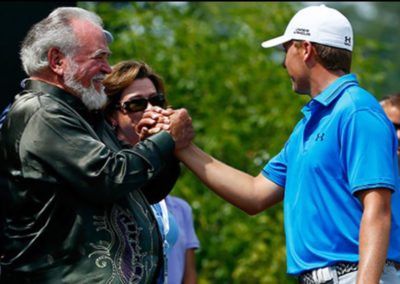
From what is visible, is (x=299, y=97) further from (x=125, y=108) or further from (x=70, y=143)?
(x=70, y=143)

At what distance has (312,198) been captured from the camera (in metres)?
4.85

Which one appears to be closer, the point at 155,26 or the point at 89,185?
the point at 89,185

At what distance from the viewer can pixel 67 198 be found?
187 inches

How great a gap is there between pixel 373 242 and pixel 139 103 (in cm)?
180

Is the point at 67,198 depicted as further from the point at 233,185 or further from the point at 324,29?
the point at 324,29

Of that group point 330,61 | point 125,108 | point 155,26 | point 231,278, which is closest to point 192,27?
point 155,26

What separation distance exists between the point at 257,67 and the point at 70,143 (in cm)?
586

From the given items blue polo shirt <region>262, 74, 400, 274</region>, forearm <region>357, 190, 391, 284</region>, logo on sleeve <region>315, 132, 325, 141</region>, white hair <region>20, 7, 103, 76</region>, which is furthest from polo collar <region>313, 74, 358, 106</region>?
white hair <region>20, 7, 103, 76</region>

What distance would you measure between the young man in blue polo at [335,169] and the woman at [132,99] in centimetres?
103

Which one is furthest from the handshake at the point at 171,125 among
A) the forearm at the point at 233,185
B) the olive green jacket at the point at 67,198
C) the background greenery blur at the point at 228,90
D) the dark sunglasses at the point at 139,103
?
the background greenery blur at the point at 228,90

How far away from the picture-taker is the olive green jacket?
4703 millimetres

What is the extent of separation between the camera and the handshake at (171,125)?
5.15 metres

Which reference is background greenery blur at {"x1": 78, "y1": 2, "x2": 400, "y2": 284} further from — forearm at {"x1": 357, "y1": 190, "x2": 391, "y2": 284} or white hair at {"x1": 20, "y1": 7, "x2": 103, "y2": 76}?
forearm at {"x1": 357, "y1": 190, "x2": 391, "y2": 284}

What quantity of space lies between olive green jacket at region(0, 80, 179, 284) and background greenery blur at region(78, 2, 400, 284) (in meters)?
4.58
